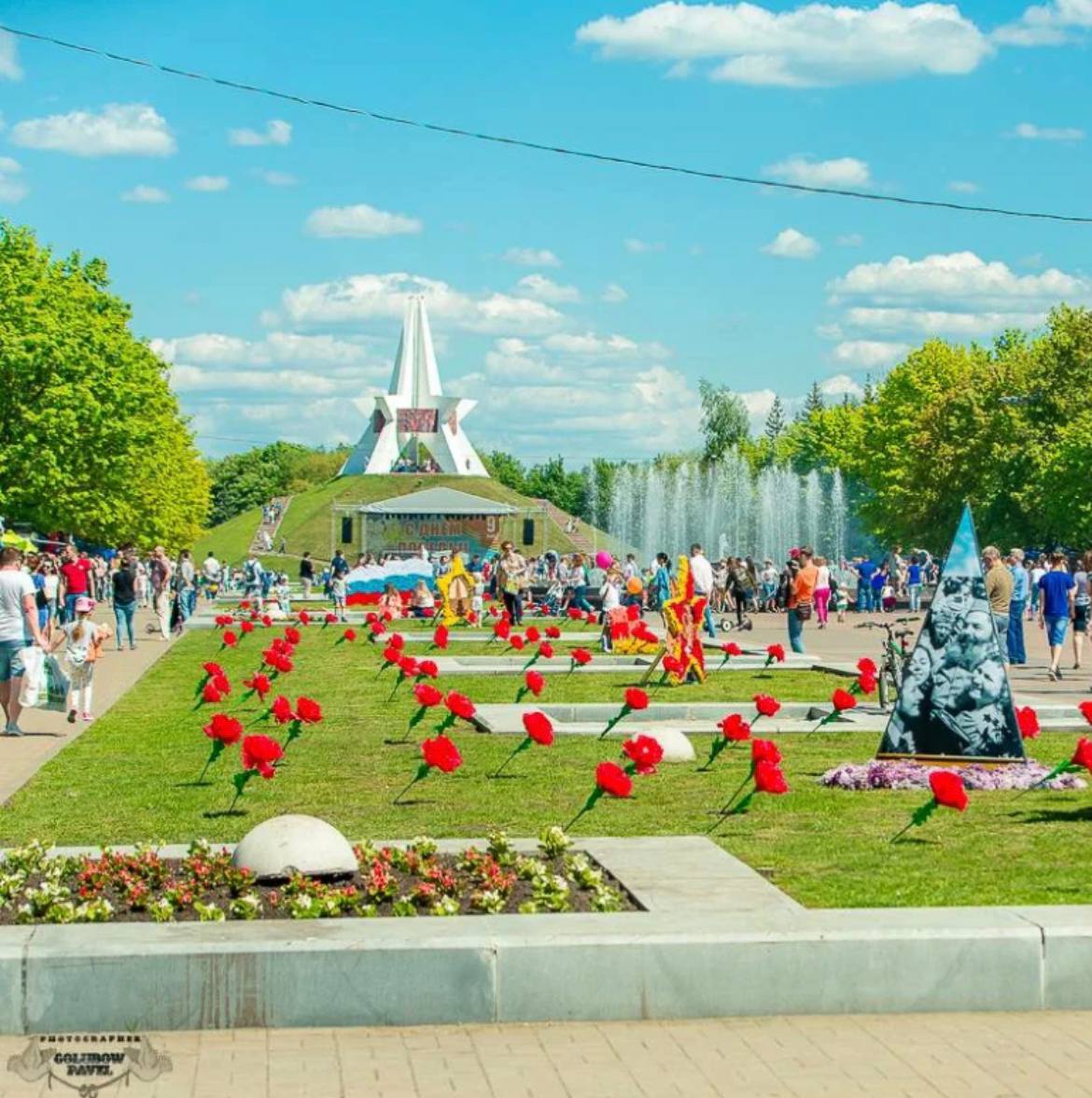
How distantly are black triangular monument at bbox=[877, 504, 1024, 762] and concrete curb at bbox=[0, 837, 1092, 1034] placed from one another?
5662 millimetres

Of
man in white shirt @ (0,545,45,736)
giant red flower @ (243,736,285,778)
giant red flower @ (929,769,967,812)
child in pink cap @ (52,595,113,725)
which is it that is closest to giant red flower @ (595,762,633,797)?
giant red flower @ (929,769,967,812)

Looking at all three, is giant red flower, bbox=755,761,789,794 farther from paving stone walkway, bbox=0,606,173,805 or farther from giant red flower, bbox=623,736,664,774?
paving stone walkway, bbox=0,606,173,805

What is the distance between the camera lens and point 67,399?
51719 millimetres

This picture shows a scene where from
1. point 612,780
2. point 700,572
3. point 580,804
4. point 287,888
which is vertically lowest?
point 580,804

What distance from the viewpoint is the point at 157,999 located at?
23.8 feet

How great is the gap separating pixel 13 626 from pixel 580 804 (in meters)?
6.71

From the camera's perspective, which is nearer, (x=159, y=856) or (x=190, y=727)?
(x=159, y=856)

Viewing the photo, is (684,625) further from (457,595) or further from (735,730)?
(457,595)

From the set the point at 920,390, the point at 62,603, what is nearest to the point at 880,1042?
the point at 62,603

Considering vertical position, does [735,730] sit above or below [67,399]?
below

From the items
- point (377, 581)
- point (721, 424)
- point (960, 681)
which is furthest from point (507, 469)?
point (960, 681)

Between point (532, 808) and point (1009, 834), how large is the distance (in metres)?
2.93

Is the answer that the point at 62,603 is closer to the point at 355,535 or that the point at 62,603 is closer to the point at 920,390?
the point at 920,390

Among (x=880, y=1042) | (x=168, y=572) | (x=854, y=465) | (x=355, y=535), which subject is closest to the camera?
(x=880, y=1042)
